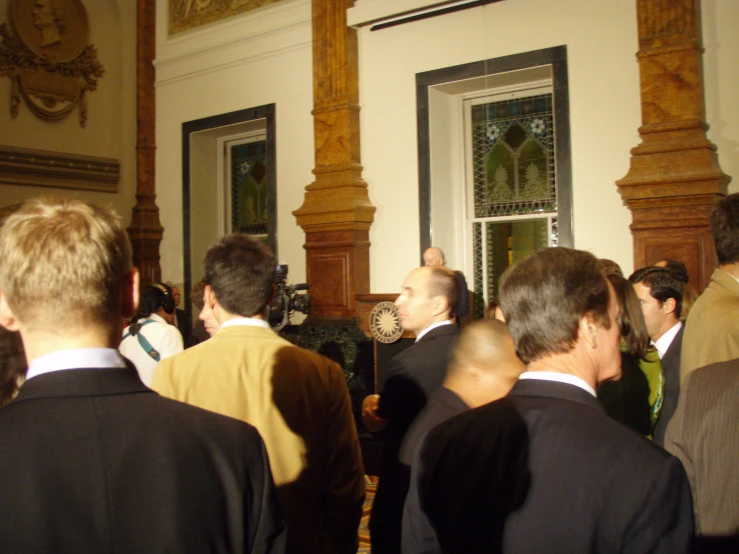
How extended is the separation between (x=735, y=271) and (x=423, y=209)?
467 centimetres

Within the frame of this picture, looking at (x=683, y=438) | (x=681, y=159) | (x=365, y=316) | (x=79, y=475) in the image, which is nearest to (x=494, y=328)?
(x=683, y=438)

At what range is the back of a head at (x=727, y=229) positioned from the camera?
2.55 m

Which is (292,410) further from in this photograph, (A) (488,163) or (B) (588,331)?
(A) (488,163)

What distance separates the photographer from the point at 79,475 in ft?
3.59

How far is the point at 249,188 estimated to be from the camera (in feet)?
29.8

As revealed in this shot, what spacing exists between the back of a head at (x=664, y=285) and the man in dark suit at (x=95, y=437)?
2.51 meters

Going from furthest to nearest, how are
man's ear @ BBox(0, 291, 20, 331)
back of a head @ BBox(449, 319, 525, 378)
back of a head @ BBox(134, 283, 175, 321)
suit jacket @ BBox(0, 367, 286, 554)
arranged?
1. back of a head @ BBox(134, 283, 175, 321)
2. back of a head @ BBox(449, 319, 525, 378)
3. man's ear @ BBox(0, 291, 20, 331)
4. suit jacket @ BBox(0, 367, 286, 554)

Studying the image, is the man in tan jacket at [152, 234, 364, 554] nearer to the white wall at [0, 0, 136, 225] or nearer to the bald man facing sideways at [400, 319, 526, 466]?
the bald man facing sideways at [400, 319, 526, 466]

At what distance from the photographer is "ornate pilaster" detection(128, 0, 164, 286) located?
9172mm

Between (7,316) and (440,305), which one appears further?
(440,305)

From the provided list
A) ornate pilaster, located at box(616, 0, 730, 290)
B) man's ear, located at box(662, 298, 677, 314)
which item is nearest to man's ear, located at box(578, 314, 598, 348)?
man's ear, located at box(662, 298, 677, 314)

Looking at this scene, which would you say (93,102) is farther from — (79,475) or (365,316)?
(79,475)

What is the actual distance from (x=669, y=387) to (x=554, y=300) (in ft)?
5.83

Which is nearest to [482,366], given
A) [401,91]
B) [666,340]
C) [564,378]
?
[564,378]
